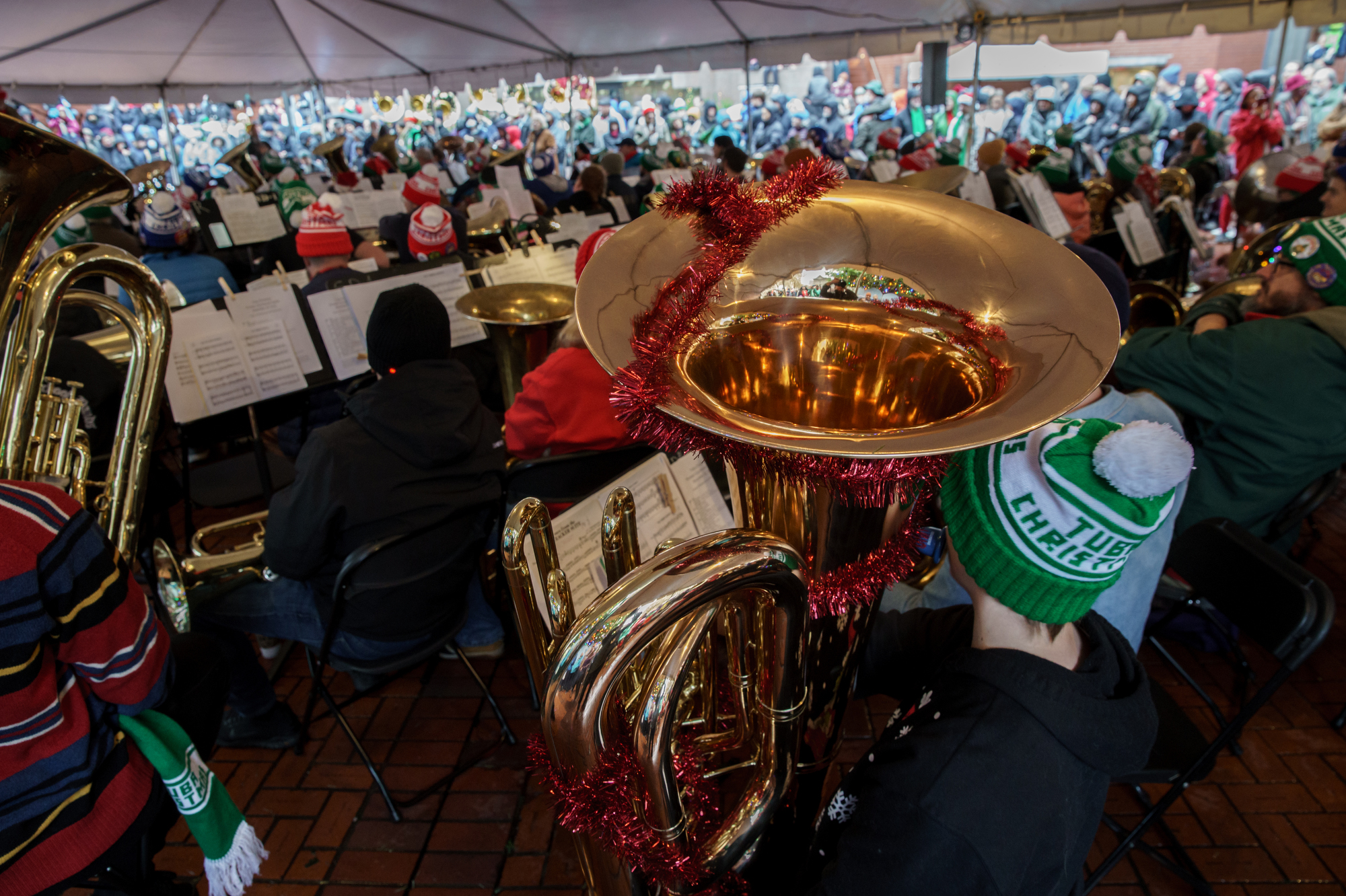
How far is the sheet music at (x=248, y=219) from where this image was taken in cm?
602

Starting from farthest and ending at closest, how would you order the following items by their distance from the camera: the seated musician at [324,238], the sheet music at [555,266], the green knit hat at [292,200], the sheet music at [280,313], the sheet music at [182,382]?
the green knit hat at [292,200], the sheet music at [555,266], the seated musician at [324,238], the sheet music at [280,313], the sheet music at [182,382]

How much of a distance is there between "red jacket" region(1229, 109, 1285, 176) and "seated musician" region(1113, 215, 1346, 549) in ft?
27.5

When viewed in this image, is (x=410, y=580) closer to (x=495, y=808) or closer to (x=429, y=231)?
(x=495, y=808)

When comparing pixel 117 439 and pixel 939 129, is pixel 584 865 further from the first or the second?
pixel 939 129

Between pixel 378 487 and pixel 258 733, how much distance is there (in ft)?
3.80

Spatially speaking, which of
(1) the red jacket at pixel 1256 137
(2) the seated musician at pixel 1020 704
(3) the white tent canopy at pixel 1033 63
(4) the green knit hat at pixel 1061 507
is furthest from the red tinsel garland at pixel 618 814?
(3) the white tent canopy at pixel 1033 63

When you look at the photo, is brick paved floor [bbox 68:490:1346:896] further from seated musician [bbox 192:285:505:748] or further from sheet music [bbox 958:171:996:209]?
sheet music [bbox 958:171:996:209]

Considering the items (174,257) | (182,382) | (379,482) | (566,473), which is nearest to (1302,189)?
(566,473)

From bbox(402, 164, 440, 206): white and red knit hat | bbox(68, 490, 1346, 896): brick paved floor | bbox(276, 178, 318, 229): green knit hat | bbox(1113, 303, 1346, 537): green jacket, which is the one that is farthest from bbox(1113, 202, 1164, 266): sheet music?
bbox(276, 178, 318, 229): green knit hat

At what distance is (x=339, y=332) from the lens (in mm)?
3135

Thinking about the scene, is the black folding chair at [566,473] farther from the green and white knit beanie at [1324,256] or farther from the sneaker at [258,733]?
the green and white knit beanie at [1324,256]

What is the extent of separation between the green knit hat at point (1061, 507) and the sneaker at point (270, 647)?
2.81 m

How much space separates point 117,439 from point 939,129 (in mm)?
15778

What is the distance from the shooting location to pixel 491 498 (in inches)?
79.9
